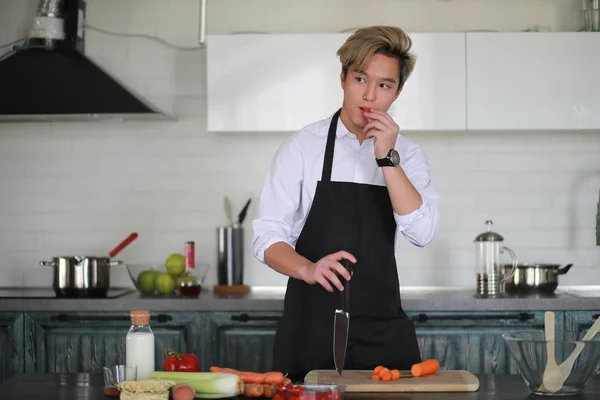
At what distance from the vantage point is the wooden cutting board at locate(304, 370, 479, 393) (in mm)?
2238

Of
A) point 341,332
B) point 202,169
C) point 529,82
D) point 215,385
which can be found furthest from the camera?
point 202,169

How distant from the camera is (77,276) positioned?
13.6 feet

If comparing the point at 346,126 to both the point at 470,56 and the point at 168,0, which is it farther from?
the point at 168,0

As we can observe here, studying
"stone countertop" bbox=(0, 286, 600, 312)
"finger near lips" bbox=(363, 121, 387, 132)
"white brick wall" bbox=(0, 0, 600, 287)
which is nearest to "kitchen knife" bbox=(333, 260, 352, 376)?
"finger near lips" bbox=(363, 121, 387, 132)

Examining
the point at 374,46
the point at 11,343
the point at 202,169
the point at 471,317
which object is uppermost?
the point at 374,46

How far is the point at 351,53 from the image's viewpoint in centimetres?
275

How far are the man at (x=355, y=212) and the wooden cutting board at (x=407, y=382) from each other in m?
0.36

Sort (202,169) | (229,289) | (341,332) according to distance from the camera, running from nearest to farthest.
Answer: (341,332) → (229,289) → (202,169)

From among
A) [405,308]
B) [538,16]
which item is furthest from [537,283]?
[538,16]

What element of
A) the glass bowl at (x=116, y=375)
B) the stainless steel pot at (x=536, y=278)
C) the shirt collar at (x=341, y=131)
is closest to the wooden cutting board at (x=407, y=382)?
the glass bowl at (x=116, y=375)

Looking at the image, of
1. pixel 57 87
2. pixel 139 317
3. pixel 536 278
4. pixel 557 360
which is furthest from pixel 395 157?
pixel 57 87

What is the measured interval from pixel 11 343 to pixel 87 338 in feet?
1.14

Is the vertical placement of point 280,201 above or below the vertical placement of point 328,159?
below

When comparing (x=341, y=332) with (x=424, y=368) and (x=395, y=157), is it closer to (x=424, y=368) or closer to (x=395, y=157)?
(x=424, y=368)
